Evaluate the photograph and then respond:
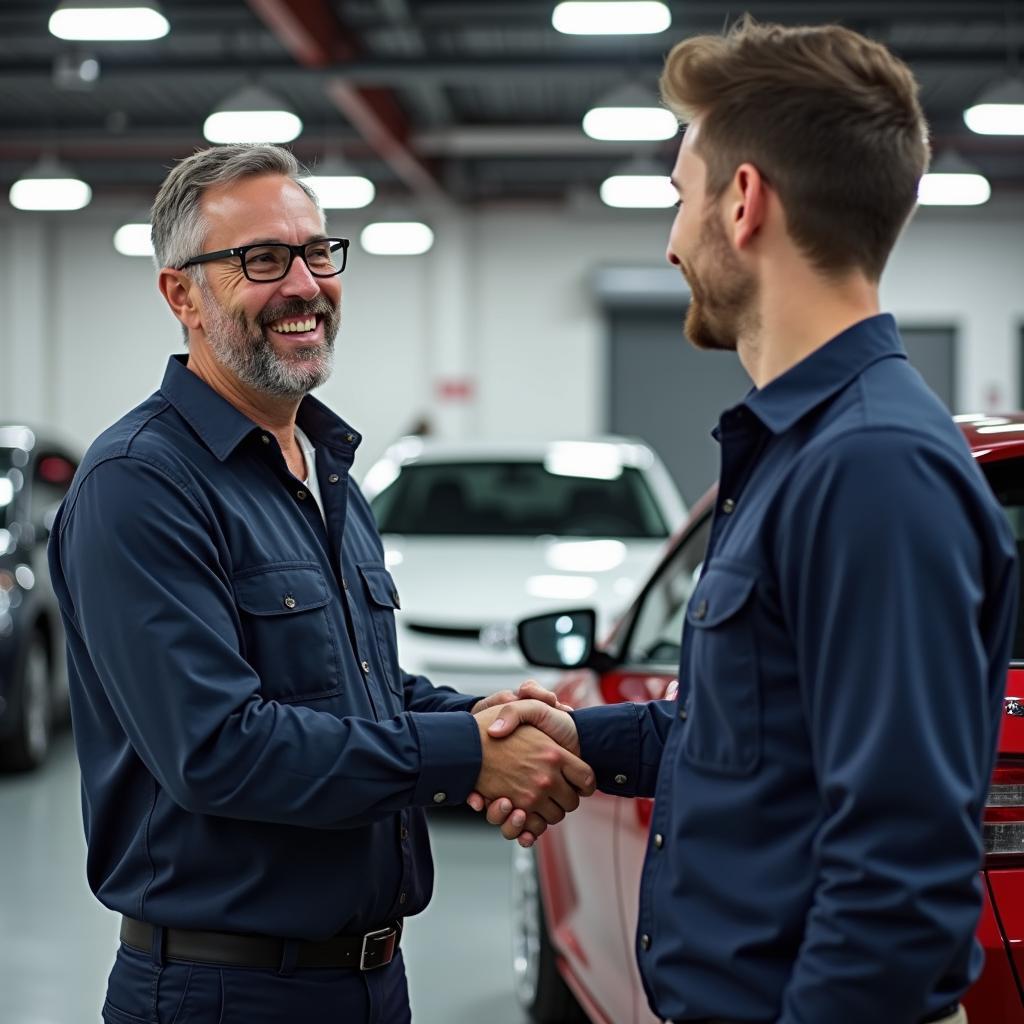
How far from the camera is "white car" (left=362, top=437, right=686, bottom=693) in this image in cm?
598

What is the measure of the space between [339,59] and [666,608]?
785cm

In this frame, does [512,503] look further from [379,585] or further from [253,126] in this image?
[379,585]

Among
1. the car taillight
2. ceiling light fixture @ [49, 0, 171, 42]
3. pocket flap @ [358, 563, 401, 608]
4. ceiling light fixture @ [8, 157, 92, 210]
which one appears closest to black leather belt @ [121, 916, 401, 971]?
pocket flap @ [358, 563, 401, 608]

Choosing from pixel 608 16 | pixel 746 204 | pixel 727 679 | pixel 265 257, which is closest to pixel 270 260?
pixel 265 257

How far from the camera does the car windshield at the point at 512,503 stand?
6.91 meters

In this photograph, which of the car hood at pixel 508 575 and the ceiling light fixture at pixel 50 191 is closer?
the car hood at pixel 508 575

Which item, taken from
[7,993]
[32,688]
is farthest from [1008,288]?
[7,993]

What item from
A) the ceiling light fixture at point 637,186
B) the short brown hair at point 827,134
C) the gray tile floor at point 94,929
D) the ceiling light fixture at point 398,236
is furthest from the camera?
the ceiling light fixture at point 398,236

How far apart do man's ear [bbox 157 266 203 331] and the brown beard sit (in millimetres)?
890

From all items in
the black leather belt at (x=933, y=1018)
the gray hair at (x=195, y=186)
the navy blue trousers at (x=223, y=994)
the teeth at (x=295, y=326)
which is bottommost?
the navy blue trousers at (x=223, y=994)

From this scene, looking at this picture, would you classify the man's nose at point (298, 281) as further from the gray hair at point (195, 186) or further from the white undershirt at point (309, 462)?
the white undershirt at point (309, 462)

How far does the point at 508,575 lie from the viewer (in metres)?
6.28

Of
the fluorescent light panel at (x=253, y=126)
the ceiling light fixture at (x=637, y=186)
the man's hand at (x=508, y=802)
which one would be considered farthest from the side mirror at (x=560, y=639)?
the ceiling light fixture at (x=637, y=186)

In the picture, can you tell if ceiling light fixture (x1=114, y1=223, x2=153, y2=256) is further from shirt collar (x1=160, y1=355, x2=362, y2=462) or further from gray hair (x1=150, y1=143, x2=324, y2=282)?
shirt collar (x1=160, y1=355, x2=362, y2=462)
